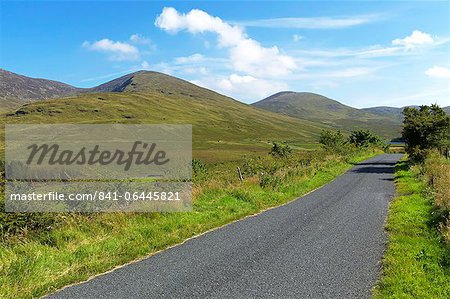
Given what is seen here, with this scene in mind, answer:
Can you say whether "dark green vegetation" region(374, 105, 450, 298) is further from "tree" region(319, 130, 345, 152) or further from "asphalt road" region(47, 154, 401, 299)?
"tree" region(319, 130, 345, 152)

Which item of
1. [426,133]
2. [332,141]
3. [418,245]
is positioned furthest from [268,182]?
[332,141]

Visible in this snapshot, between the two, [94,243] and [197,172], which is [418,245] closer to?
[94,243]

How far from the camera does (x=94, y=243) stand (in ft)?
36.0

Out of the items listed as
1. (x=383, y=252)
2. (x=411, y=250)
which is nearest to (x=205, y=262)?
(x=383, y=252)

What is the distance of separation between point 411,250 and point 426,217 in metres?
4.80

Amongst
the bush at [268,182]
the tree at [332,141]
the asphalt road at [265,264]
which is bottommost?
the asphalt road at [265,264]

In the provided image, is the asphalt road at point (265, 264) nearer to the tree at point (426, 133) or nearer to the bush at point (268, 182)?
the bush at point (268, 182)

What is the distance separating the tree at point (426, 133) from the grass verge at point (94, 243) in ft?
82.7

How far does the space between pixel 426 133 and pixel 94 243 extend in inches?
1402

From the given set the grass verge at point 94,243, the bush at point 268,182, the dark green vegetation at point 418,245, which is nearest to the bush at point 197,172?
the bush at point 268,182

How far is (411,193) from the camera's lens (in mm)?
21109

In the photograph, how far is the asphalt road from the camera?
792cm

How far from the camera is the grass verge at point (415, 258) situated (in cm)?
762

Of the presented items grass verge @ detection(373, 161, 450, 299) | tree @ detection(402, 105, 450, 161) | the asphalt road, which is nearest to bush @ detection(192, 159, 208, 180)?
the asphalt road
